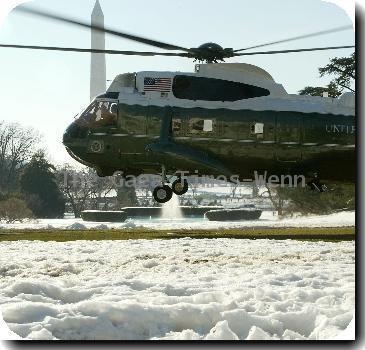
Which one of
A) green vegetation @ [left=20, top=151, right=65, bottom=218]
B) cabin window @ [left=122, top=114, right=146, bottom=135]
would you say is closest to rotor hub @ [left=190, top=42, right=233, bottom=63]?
cabin window @ [left=122, top=114, right=146, bottom=135]

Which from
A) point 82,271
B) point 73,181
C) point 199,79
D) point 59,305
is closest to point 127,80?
point 199,79

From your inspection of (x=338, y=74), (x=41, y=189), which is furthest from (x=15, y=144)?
(x=338, y=74)

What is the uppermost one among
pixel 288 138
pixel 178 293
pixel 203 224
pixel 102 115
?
pixel 102 115

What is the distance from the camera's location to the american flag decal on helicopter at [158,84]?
19125 mm

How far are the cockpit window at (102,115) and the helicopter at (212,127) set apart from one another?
27 millimetres

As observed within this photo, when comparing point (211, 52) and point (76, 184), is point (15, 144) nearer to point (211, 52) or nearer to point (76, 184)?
point (76, 184)

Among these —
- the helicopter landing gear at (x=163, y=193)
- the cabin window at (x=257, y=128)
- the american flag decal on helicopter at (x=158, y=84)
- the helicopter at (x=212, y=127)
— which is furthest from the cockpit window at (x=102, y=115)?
the cabin window at (x=257, y=128)

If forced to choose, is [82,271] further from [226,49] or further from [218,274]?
[226,49]

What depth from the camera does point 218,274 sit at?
10727 mm

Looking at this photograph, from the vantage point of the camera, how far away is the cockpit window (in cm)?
1934

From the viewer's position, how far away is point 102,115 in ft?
63.7

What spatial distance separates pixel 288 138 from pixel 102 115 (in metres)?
5.66

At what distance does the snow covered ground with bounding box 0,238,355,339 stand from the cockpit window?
6.21m

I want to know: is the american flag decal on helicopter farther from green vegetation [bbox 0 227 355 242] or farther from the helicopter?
green vegetation [bbox 0 227 355 242]
